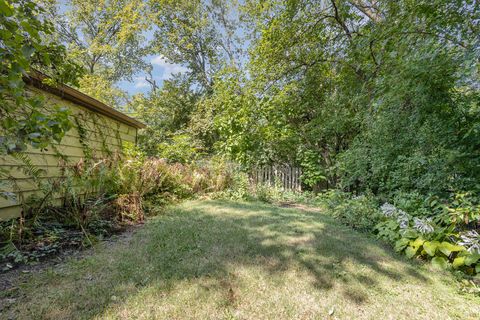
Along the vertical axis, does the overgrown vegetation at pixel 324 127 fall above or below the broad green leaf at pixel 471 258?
above

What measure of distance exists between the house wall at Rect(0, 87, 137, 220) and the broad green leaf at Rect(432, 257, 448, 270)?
12.8 ft

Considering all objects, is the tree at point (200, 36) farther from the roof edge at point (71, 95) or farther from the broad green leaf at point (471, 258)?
the broad green leaf at point (471, 258)

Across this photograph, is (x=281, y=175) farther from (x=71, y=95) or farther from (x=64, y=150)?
(x=71, y=95)

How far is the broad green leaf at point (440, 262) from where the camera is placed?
95.5 inches

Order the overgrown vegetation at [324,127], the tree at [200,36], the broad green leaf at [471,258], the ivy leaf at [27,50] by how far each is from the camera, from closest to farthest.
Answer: the ivy leaf at [27,50] < the broad green leaf at [471,258] < the overgrown vegetation at [324,127] < the tree at [200,36]

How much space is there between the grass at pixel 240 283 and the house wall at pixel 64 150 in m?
1.19

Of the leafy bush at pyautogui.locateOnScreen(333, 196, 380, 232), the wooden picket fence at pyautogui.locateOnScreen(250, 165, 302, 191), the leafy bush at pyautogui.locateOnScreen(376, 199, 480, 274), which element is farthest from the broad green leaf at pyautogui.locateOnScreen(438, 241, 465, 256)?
the wooden picket fence at pyautogui.locateOnScreen(250, 165, 302, 191)

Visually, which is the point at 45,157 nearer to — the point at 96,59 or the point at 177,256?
the point at 177,256

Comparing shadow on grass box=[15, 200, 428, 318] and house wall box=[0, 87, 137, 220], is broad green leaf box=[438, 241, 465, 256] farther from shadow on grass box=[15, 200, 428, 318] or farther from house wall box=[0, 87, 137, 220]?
house wall box=[0, 87, 137, 220]

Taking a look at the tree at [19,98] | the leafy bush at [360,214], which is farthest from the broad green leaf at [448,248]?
the tree at [19,98]

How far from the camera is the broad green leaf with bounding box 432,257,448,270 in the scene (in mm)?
2425

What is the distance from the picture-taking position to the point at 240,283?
201 cm

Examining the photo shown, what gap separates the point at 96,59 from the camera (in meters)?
13.5

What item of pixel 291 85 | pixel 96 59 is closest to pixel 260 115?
pixel 291 85
